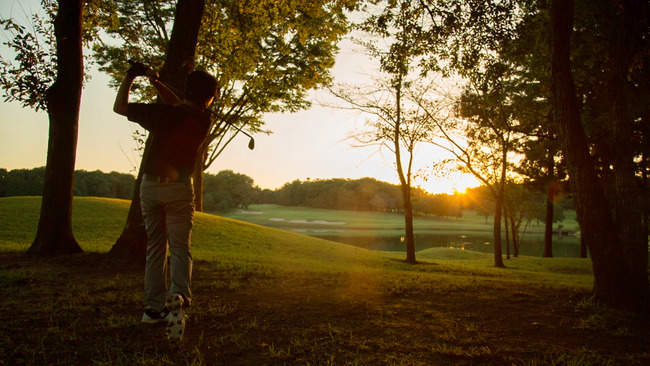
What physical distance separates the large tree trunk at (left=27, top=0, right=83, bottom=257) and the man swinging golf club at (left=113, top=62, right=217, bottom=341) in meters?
5.32

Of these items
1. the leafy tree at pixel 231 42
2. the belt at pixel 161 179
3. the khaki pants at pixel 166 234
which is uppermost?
the leafy tree at pixel 231 42

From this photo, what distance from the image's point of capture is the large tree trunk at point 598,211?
5.25 m

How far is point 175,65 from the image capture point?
22.2 ft

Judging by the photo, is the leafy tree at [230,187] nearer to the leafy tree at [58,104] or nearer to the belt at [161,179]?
the leafy tree at [58,104]

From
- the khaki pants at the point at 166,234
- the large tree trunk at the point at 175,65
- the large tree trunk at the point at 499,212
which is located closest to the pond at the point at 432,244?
the large tree trunk at the point at 499,212

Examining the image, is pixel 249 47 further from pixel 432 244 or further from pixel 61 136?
pixel 432 244

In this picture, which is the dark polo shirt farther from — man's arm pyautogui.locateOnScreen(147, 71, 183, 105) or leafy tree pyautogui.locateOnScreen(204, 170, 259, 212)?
leafy tree pyautogui.locateOnScreen(204, 170, 259, 212)

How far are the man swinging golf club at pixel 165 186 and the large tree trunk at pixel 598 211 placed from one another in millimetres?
5452

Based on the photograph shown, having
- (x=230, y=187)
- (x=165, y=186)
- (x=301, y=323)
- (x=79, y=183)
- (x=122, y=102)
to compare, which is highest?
(x=230, y=187)

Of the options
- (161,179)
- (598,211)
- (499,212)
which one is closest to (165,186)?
(161,179)

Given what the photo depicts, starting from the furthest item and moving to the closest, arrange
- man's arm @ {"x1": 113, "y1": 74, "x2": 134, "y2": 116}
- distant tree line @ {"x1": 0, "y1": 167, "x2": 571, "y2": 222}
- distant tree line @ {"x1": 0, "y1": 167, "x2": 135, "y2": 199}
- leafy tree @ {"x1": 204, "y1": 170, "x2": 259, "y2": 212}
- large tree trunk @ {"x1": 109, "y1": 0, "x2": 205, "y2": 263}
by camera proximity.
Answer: leafy tree @ {"x1": 204, "y1": 170, "x2": 259, "y2": 212}
distant tree line @ {"x1": 0, "y1": 167, "x2": 135, "y2": 199}
distant tree line @ {"x1": 0, "y1": 167, "x2": 571, "y2": 222}
large tree trunk @ {"x1": 109, "y1": 0, "x2": 205, "y2": 263}
man's arm @ {"x1": 113, "y1": 74, "x2": 134, "y2": 116}

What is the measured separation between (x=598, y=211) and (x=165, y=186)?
5.97m

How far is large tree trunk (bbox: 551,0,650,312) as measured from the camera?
5246mm

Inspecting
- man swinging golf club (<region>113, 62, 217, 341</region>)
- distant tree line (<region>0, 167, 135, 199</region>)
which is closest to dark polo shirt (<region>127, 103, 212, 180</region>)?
man swinging golf club (<region>113, 62, 217, 341</region>)
